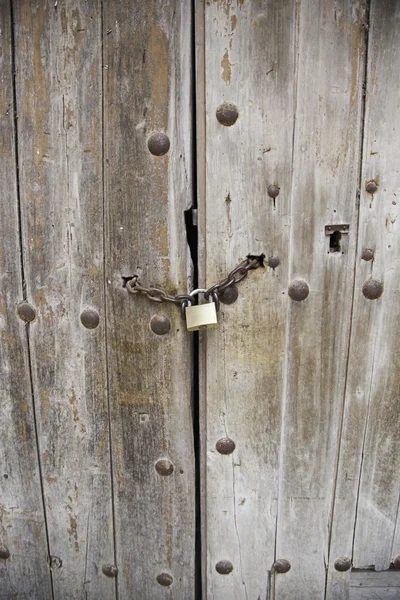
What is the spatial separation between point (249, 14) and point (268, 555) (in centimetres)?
129

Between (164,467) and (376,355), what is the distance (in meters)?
0.59

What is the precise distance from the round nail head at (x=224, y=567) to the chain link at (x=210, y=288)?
71 cm

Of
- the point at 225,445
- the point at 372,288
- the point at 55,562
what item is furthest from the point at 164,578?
the point at 372,288

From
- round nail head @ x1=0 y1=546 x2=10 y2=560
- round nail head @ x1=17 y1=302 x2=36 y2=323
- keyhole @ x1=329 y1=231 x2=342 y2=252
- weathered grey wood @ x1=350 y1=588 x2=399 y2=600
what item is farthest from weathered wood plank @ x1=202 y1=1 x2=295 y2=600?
round nail head @ x1=0 y1=546 x2=10 y2=560

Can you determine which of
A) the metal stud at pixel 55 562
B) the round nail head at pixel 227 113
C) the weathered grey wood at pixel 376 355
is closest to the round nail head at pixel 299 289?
the weathered grey wood at pixel 376 355

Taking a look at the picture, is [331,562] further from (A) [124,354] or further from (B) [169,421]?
(A) [124,354]

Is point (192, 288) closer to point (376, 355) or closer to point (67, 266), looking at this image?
point (67, 266)

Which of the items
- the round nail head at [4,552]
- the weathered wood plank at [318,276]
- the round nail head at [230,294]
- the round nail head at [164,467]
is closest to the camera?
the weathered wood plank at [318,276]

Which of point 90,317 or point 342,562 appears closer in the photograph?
point 90,317

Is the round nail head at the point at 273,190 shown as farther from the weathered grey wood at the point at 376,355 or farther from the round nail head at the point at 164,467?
the round nail head at the point at 164,467

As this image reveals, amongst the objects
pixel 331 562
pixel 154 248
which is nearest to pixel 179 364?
pixel 154 248

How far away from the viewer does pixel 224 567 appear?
47.8 inches

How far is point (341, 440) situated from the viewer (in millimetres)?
1133

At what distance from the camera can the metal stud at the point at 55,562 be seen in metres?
1.26
